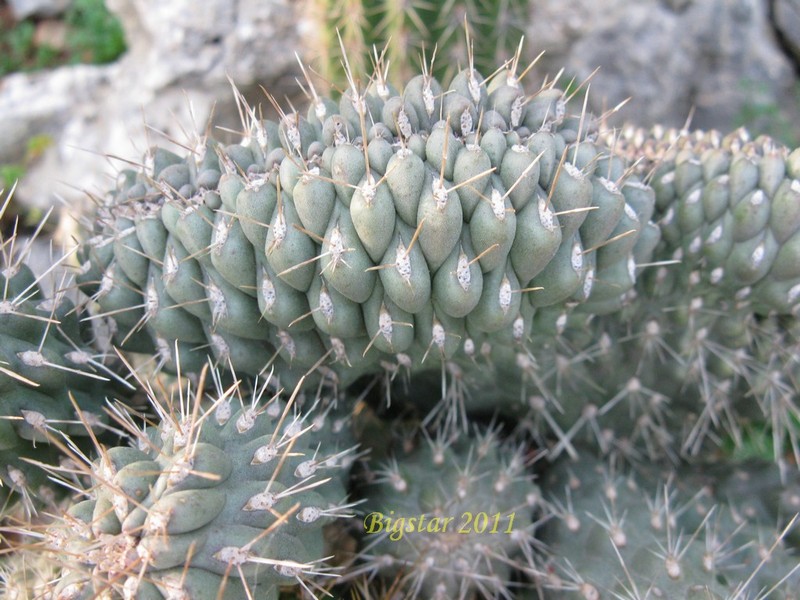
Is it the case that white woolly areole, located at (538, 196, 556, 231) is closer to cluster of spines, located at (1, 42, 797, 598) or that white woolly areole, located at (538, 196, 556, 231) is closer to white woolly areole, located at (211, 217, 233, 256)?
cluster of spines, located at (1, 42, 797, 598)

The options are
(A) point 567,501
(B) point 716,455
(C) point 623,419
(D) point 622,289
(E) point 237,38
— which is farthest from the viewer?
(E) point 237,38

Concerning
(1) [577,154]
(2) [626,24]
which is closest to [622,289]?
(1) [577,154]

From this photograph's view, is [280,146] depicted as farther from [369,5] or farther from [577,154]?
[369,5]

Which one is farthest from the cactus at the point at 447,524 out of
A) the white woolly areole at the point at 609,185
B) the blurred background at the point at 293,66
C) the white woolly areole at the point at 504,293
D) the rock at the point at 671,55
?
the rock at the point at 671,55

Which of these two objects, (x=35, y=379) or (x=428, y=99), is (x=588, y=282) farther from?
(x=35, y=379)

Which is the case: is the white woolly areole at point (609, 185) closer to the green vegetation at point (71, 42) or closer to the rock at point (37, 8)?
the green vegetation at point (71, 42)

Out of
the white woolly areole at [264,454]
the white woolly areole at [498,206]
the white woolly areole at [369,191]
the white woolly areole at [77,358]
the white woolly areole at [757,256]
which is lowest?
the white woolly areole at [264,454]

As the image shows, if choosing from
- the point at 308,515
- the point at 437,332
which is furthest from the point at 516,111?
the point at 308,515

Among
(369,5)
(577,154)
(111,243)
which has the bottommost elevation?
(111,243)
